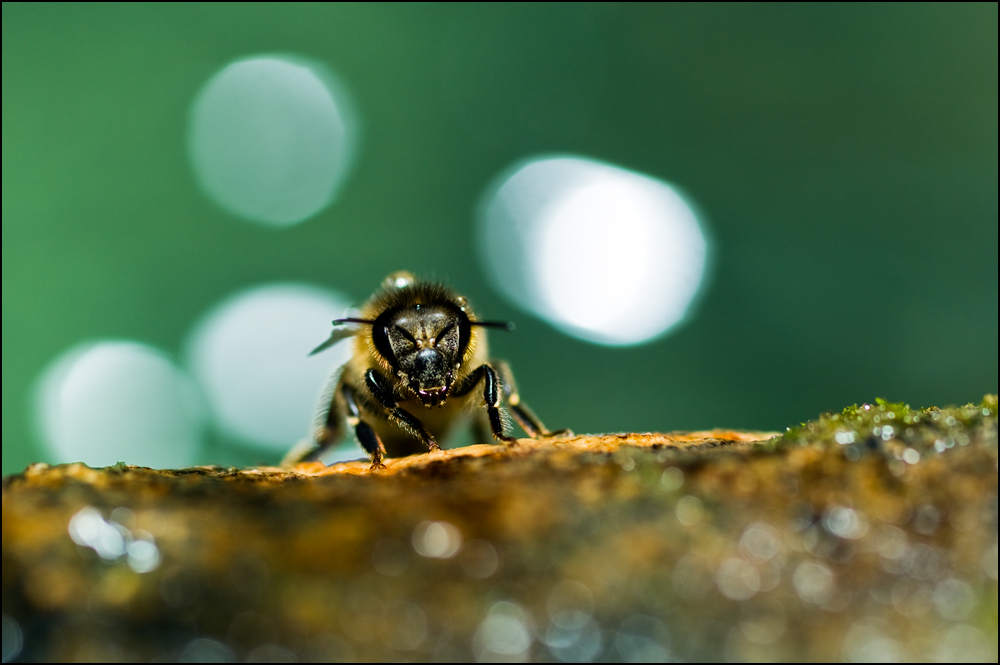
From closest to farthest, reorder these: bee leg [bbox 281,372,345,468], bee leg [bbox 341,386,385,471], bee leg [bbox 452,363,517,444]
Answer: bee leg [bbox 341,386,385,471]
bee leg [bbox 452,363,517,444]
bee leg [bbox 281,372,345,468]

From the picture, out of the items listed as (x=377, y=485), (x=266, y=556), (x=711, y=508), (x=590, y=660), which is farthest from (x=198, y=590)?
(x=711, y=508)

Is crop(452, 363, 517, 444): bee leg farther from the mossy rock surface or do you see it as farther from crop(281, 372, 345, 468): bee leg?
the mossy rock surface

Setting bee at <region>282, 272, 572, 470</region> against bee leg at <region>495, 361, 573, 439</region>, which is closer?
bee at <region>282, 272, 572, 470</region>

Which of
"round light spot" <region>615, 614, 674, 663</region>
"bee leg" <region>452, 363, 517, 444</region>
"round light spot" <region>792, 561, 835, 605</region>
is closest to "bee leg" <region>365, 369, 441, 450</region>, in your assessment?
"bee leg" <region>452, 363, 517, 444</region>

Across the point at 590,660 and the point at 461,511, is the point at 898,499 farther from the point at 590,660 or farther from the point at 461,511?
the point at 461,511

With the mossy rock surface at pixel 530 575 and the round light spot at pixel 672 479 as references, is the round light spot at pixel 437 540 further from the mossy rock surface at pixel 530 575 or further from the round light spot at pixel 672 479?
the round light spot at pixel 672 479

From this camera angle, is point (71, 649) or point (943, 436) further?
point (943, 436)

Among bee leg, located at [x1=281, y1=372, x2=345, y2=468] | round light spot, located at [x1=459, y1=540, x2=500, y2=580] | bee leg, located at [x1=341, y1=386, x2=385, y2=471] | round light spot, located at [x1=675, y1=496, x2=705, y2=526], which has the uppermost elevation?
round light spot, located at [x1=675, y1=496, x2=705, y2=526]
